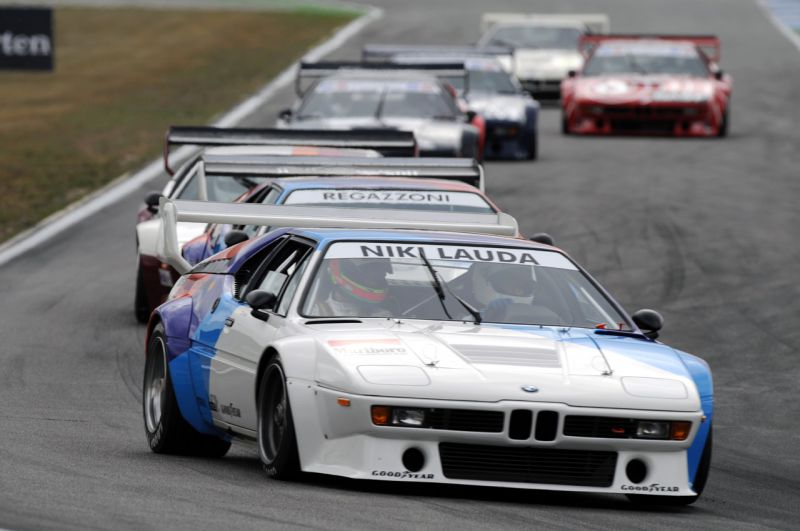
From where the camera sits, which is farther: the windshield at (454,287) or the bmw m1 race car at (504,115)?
the bmw m1 race car at (504,115)

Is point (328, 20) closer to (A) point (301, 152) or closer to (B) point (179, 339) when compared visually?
(A) point (301, 152)

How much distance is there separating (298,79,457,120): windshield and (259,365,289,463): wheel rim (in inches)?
497

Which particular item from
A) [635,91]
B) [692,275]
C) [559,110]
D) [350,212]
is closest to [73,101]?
[559,110]

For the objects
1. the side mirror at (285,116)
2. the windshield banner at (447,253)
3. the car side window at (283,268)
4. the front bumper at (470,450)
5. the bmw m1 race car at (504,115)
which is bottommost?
the bmw m1 race car at (504,115)

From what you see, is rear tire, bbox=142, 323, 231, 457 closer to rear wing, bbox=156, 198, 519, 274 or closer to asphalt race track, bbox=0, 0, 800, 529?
asphalt race track, bbox=0, 0, 800, 529

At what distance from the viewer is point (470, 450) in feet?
24.2

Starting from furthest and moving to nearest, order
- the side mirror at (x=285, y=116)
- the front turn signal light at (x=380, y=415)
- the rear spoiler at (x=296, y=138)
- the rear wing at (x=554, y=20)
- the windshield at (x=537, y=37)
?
the rear wing at (x=554, y=20)
the windshield at (x=537, y=37)
the side mirror at (x=285, y=116)
the rear spoiler at (x=296, y=138)
the front turn signal light at (x=380, y=415)

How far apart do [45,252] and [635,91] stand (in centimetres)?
1132

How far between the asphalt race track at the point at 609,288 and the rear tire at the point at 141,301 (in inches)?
3.4

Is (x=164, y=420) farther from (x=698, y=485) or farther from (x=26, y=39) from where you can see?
(x=26, y=39)

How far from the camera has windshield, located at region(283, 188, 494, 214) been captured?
1190 cm

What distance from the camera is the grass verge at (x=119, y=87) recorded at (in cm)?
2403

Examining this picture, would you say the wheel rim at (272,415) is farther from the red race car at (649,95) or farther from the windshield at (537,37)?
the windshield at (537,37)

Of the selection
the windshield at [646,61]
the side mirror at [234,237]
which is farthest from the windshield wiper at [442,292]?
the windshield at [646,61]
